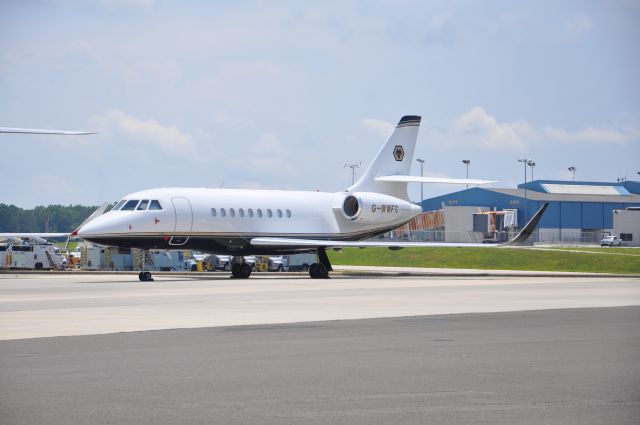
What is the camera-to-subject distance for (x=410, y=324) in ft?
66.9

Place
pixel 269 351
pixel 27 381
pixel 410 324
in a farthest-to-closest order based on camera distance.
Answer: pixel 410 324 → pixel 269 351 → pixel 27 381

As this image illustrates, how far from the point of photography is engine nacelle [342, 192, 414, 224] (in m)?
51.9

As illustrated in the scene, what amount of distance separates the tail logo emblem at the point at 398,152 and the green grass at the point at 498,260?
52.8 ft

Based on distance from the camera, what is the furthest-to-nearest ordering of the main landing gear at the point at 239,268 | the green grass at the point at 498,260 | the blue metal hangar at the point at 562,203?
the blue metal hangar at the point at 562,203 → the green grass at the point at 498,260 → the main landing gear at the point at 239,268

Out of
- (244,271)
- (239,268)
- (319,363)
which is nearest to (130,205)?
(239,268)

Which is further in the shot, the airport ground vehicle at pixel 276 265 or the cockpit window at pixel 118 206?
the airport ground vehicle at pixel 276 265

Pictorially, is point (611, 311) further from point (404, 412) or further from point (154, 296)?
point (404, 412)

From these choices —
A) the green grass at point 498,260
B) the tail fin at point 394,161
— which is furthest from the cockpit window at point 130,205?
the green grass at point 498,260

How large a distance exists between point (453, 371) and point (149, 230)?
1241 inches

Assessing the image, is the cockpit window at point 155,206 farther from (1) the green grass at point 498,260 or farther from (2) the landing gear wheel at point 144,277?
(1) the green grass at point 498,260

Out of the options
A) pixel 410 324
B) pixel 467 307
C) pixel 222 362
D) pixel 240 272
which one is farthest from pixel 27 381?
pixel 240 272

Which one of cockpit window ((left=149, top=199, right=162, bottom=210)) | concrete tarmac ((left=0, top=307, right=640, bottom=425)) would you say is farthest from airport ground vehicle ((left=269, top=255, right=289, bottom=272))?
concrete tarmac ((left=0, top=307, right=640, bottom=425))

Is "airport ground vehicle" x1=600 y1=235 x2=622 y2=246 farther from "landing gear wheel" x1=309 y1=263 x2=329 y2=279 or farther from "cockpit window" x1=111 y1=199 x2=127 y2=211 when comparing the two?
"cockpit window" x1=111 y1=199 x2=127 y2=211

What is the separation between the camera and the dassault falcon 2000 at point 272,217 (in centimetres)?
4347
